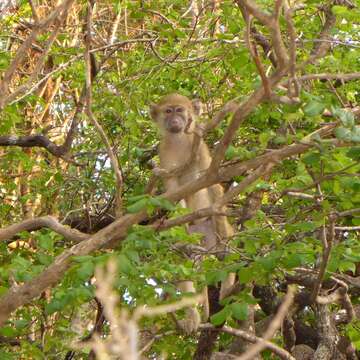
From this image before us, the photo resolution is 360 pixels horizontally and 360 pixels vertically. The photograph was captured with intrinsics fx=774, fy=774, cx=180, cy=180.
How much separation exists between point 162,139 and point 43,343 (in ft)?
9.19

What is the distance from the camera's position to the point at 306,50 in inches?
275

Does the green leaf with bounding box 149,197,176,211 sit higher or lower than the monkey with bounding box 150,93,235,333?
lower

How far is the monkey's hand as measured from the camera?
6.86m

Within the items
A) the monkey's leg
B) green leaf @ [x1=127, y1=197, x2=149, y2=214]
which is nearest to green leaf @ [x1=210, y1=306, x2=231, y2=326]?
green leaf @ [x1=127, y1=197, x2=149, y2=214]

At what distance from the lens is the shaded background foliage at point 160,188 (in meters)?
5.14

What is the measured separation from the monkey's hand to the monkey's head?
2.45 meters

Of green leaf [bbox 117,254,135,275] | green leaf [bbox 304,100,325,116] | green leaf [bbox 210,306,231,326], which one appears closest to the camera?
green leaf [bbox 304,100,325,116]

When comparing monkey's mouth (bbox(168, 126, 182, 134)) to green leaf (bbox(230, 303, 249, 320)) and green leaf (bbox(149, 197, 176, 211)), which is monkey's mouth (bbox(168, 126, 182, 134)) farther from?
green leaf (bbox(149, 197, 176, 211))

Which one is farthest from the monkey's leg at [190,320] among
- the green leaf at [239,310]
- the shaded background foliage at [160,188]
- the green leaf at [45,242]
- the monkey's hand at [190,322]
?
the green leaf at [45,242]

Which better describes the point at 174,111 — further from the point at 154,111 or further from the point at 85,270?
the point at 85,270

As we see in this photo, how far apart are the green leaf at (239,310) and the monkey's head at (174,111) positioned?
11.6ft

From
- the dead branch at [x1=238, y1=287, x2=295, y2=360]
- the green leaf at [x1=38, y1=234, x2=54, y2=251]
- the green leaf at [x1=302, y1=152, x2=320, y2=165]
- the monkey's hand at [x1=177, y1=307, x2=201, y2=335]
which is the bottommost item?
the monkey's hand at [x1=177, y1=307, x2=201, y2=335]

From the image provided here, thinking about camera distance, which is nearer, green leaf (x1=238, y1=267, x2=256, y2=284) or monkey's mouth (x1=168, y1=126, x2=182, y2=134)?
green leaf (x1=238, y1=267, x2=256, y2=284)

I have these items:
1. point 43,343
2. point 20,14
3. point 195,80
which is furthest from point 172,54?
point 43,343
